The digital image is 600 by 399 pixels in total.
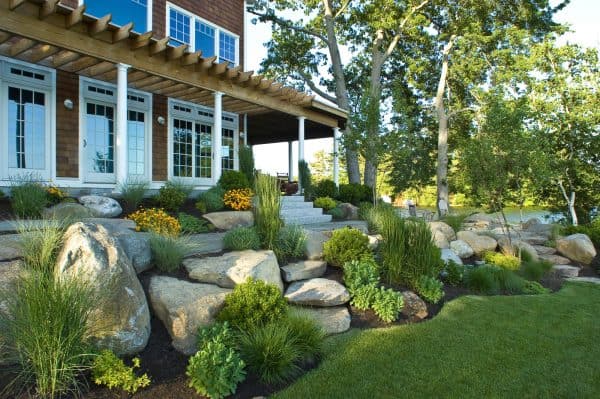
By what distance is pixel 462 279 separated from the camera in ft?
21.1

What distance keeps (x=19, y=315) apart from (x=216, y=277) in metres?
1.91

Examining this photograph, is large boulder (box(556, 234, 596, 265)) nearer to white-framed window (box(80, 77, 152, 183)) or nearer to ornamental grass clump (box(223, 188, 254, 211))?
ornamental grass clump (box(223, 188, 254, 211))

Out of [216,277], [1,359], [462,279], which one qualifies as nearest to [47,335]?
[1,359]

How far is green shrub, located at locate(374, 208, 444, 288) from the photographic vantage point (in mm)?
5480

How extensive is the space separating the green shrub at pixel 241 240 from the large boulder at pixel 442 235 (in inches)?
153

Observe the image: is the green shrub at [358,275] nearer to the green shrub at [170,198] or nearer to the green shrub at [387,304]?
the green shrub at [387,304]

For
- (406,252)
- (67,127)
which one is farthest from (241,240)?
(67,127)

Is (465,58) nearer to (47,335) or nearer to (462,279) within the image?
(462,279)

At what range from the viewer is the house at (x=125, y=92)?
24.1 ft

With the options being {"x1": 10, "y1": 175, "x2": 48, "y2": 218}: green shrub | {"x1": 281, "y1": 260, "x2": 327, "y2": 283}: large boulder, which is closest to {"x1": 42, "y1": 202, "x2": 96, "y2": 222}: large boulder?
{"x1": 10, "y1": 175, "x2": 48, "y2": 218}: green shrub

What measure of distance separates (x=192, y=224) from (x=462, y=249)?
16.8ft

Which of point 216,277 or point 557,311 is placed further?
point 557,311

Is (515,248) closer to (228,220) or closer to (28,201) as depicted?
(228,220)

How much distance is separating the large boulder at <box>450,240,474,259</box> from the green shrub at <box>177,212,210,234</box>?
4.71 metres
